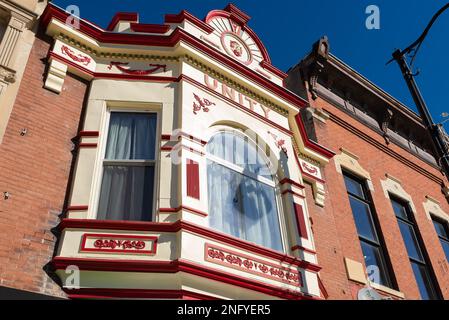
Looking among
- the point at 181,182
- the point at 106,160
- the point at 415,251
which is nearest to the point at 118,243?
the point at 181,182

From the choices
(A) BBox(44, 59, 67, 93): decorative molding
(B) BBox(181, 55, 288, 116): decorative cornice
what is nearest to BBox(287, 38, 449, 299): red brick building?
(B) BBox(181, 55, 288, 116): decorative cornice

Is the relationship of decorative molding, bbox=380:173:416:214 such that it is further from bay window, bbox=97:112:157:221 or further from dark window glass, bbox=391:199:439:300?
bay window, bbox=97:112:157:221

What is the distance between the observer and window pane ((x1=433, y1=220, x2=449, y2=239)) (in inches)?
520

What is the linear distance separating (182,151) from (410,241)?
25.4ft

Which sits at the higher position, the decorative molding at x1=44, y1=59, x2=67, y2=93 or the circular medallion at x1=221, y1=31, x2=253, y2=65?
the circular medallion at x1=221, y1=31, x2=253, y2=65

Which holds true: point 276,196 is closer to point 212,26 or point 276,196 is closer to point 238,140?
point 238,140

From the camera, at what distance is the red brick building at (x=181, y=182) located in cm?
577

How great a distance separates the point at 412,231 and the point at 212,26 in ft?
25.0

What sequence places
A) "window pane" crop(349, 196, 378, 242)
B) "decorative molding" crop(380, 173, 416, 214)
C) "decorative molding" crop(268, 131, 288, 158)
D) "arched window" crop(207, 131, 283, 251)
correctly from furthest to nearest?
"decorative molding" crop(380, 173, 416, 214)
"window pane" crop(349, 196, 378, 242)
"decorative molding" crop(268, 131, 288, 158)
"arched window" crop(207, 131, 283, 251)

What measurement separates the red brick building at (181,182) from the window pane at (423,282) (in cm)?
8

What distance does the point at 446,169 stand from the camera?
6.56 m

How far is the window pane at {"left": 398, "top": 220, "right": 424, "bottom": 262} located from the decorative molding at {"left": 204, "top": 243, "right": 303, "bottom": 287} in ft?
18.4

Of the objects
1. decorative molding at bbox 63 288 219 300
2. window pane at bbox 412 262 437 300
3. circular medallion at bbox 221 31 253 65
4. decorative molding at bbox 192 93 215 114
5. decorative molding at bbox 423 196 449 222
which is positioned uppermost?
circular medallion at bbox 221 31 253 65

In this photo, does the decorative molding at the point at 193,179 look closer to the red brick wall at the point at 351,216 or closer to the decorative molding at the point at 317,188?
the red brick wall at the point at 351,216
